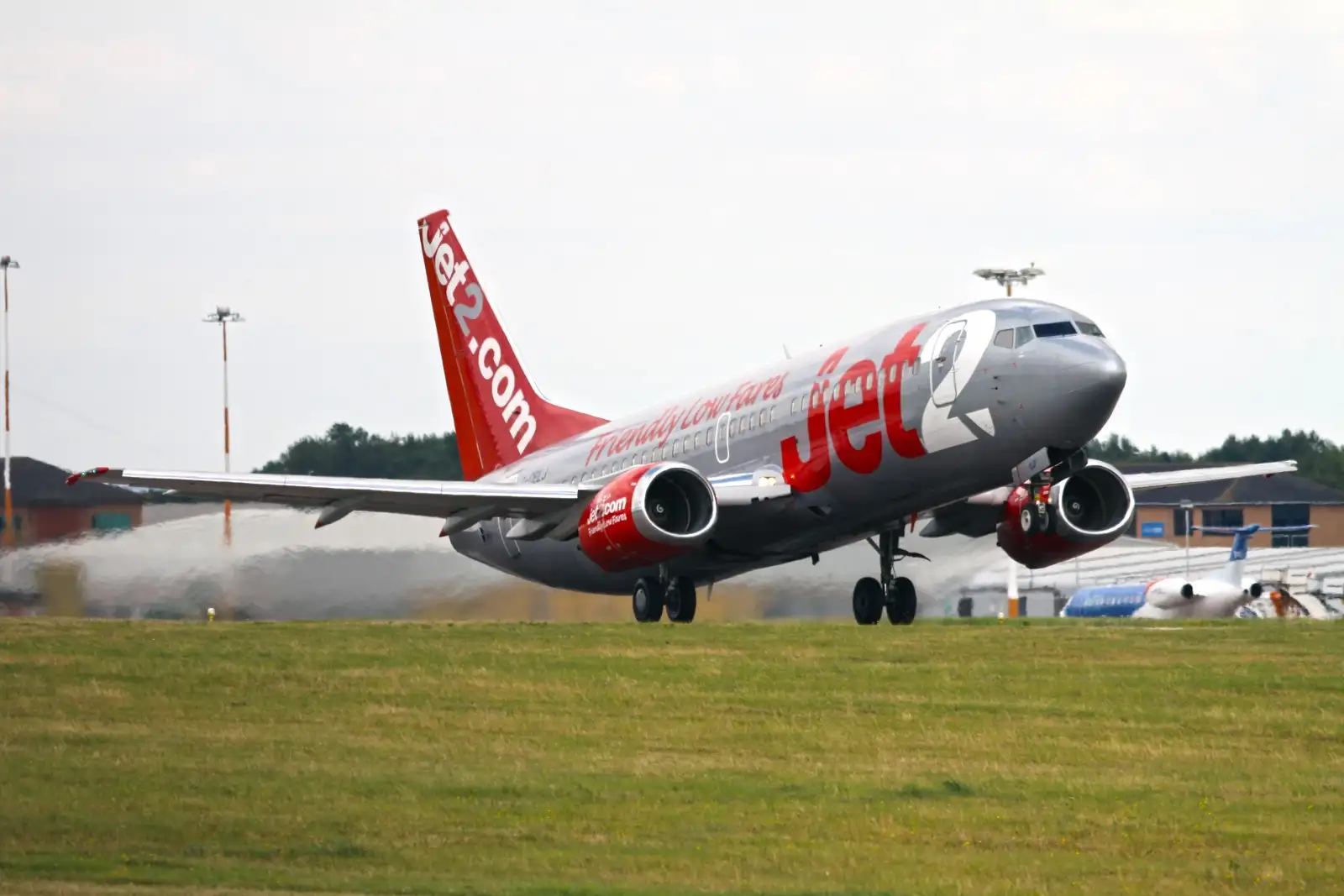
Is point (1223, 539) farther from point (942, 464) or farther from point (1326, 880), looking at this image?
point (1326, 880)

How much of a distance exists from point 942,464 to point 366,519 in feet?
42.0

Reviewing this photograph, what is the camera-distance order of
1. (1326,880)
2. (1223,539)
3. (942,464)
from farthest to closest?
(1223,539) → (942,464) → (1326,880)

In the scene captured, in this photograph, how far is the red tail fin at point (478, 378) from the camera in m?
41.1

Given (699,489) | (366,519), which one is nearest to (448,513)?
(366,519)

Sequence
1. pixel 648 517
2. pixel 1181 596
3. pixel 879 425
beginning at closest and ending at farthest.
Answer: pixel 879 425
pixel 648 517
pixel 1181 596

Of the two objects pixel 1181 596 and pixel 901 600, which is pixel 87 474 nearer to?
pixel 901 600

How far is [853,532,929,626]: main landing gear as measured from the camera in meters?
32.9

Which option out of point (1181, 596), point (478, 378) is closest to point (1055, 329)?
point (478, 378)

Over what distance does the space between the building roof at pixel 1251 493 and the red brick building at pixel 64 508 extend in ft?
242

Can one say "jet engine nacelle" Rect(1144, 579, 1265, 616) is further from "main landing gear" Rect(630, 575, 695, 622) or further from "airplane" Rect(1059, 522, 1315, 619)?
"main landing gear" Rect(630, 575, 695, 622)

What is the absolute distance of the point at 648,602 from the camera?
3281cm

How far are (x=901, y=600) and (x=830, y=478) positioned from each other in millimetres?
3523

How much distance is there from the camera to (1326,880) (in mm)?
12234

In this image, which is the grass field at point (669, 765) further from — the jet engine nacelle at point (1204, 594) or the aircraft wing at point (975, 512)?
the jet engine nacelle at point (1204, 594)
